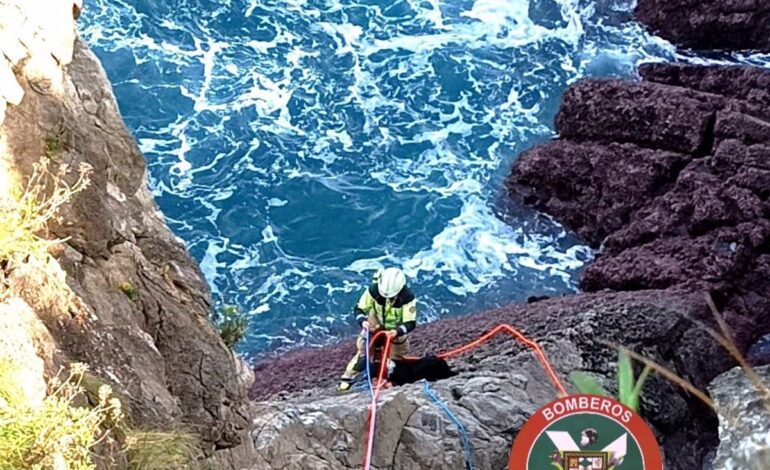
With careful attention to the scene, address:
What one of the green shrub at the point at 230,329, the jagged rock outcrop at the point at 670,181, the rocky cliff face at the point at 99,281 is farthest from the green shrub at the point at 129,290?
the jagged rock outcrop at the point at 670,181

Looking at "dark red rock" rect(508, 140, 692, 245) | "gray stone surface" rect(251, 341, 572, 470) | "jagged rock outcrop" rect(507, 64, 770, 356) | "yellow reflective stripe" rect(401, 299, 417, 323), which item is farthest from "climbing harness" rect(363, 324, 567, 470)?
"dark red rock" rect(508, 140, 692, 245)

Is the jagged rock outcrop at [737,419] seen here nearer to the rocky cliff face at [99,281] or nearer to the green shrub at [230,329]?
the green shrub at [230,329]

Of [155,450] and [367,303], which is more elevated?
[155,450]

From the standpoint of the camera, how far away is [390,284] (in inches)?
539

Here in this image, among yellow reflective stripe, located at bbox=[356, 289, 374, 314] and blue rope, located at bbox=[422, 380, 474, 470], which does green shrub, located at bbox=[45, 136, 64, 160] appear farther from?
blue rope, located at bbox=[422, 380, 474, 470]

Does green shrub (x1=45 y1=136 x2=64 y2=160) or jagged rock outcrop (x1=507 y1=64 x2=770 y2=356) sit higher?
green shrub (x1=45 y1=136 x2=64 y2=160)

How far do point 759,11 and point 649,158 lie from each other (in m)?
7.01

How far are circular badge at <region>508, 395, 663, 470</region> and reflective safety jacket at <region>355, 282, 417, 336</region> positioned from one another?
25.5ft

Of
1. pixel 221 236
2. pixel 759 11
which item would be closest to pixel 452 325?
pixel 221 236

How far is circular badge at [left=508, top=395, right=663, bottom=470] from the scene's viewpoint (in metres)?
5.98

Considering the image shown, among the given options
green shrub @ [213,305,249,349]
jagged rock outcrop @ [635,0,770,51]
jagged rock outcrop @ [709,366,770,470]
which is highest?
jagged rock outcrop @ [635,0,770,51]

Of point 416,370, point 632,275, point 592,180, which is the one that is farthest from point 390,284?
point 592,180

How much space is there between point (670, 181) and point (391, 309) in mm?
11572

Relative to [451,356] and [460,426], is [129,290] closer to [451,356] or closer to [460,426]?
[460,426]
